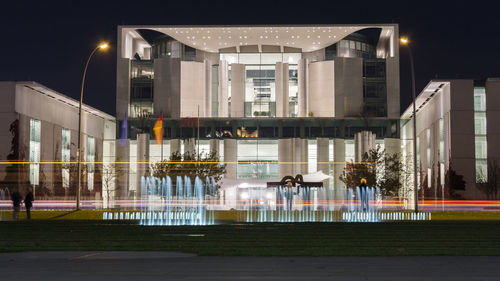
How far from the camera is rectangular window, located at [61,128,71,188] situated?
231 ft

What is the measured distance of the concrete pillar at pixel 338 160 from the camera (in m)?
75.3

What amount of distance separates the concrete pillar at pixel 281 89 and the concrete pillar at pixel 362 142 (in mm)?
9343

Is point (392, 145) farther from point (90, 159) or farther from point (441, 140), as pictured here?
point (90, 159)

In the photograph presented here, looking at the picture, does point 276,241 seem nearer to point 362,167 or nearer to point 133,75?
point 362,167

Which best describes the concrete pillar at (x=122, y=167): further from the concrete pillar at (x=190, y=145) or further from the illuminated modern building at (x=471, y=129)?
the illuminated modern building at (x=471, y=129)

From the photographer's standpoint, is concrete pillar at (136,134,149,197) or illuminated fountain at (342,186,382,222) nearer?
illuminated fountain at (342,186,382,222)

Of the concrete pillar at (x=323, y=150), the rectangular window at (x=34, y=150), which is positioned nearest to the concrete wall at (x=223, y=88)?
the concrete pillar at (x=323, y=150)

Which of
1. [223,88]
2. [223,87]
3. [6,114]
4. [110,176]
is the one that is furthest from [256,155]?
[6,114]

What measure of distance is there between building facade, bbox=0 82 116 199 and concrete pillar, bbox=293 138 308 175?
2279 cm

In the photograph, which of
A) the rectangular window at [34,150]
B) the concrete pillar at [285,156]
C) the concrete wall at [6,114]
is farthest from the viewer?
the concrete pillar at [285,156]

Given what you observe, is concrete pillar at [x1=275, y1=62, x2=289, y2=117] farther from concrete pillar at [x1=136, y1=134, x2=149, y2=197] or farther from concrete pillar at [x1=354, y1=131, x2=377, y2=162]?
concrete pillar at [x1=136, y1=134, x2=149, y2=197]

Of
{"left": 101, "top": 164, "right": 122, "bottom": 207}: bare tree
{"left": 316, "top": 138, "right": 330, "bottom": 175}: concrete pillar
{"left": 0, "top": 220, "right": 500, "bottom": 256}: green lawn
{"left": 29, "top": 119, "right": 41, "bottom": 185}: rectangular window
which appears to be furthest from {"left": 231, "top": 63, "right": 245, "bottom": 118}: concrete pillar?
{"left": 0, "top": 220, "right": 500, "bottom": 256}: green lawn

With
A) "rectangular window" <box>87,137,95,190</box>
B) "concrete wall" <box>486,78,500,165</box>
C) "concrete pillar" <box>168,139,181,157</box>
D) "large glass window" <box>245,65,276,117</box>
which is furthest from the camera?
"large glass window" <box>245,65,276,117</box>

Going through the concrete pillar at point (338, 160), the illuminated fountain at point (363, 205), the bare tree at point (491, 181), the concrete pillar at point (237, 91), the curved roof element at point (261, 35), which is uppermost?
the curved roof element at point (261, 35)
